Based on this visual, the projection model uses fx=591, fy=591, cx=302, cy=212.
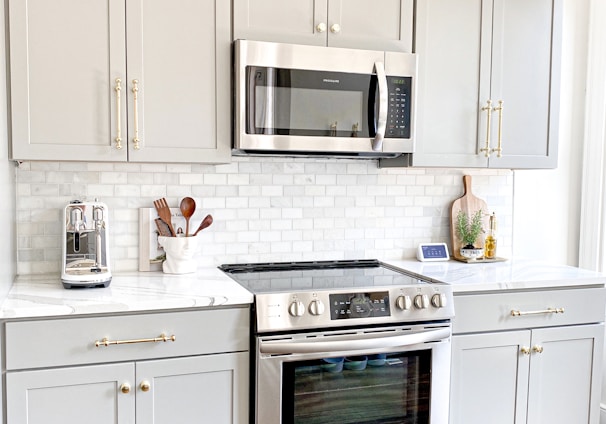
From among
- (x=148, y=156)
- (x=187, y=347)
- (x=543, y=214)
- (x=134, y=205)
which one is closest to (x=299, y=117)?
(x=148, y=156)

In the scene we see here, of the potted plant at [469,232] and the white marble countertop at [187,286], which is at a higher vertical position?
the potted plant at [469,232]

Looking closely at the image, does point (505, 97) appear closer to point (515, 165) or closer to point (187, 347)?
point (515, 165)

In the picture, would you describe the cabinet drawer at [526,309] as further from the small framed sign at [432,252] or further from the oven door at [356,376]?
the small framed sign at [432,252]

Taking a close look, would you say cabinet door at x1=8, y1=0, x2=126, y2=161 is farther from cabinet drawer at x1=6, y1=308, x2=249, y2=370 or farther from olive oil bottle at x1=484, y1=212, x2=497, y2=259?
olive oil bottle at x1=484, y1=212, x2=497, y2=259

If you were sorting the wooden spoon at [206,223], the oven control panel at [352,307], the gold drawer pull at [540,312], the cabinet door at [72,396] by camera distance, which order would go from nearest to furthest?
1. the cabinet door at [72,396]
2. the oven control panel at [352,307]
3. the gold drawer pull at [540,312]
4. the wooden spoon at [206,223]

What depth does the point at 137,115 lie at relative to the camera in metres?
2.25

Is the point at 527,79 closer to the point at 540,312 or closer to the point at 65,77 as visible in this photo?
the point at 540,312

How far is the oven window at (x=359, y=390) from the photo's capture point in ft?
7.09

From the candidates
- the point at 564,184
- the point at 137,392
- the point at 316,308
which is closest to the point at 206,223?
the point at 316,308

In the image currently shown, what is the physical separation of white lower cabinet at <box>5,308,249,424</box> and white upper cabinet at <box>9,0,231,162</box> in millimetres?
656

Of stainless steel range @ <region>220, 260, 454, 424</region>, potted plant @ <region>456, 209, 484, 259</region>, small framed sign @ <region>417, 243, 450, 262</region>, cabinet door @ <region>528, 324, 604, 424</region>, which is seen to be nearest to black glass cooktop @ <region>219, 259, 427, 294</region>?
stainless steel range @ <region>220, 260, 454, 424</region>

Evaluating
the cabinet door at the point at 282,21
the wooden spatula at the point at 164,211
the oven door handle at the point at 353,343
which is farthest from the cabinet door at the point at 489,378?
the cabinet door at the point at 282,21

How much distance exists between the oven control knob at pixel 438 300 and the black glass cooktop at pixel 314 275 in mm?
104

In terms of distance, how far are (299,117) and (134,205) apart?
2.70ft
